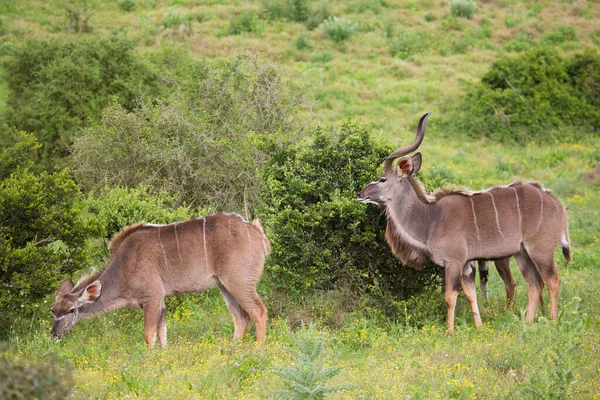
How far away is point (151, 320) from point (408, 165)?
3.73 m

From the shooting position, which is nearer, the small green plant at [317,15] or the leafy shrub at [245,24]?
the leafy shrub at [245,24]

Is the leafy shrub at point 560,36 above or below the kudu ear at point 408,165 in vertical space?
below

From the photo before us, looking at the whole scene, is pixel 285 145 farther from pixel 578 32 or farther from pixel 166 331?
pixel 578 32

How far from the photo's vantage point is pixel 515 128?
22.6 m

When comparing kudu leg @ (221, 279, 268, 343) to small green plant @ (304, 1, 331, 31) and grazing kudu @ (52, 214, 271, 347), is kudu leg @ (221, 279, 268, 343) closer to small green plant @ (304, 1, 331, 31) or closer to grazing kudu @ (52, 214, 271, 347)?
grazing kudu @ (52, 214, 271, 347)

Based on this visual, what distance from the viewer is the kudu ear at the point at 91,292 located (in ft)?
28.7

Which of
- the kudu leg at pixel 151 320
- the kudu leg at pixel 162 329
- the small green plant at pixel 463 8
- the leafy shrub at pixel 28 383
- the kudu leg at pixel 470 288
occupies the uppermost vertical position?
the leafy shrub at pixel 28 383

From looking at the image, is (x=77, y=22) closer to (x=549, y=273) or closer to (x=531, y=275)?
(x=531, y=275)

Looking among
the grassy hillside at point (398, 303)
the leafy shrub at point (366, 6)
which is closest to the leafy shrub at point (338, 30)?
the grassy hillside at point (398, 303)

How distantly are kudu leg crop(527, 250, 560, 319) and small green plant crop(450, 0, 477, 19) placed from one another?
2357cm

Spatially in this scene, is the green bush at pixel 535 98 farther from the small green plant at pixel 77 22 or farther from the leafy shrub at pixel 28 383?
the leafy shrub at pixel 28 383

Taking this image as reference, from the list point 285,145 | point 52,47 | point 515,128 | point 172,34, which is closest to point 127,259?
point 285,145

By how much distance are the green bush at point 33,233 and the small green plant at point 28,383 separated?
350 centimetres

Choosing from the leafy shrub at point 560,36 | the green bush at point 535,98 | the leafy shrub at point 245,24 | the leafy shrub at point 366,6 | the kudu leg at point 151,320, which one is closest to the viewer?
the kudu leg at point 151,320
